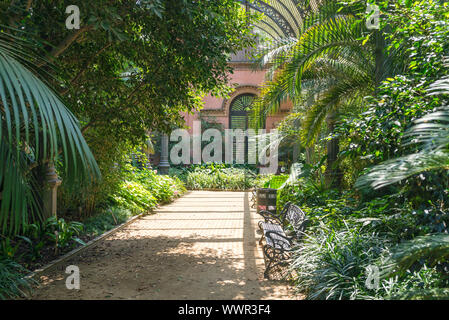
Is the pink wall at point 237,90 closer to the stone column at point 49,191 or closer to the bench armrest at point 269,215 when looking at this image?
the bench armrest at point 269,215

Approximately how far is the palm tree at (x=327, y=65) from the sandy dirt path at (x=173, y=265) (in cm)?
232

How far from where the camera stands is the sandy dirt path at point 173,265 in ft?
13.3

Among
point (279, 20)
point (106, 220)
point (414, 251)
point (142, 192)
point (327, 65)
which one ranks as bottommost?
point (106, 220)

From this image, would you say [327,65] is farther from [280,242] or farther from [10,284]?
[10,284]

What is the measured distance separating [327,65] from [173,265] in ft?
16.8

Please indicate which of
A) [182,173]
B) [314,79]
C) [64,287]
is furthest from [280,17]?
[64,287]

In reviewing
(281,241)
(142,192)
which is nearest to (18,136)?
(281,241)

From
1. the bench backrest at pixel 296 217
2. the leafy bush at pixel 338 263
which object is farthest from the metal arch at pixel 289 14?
the leafy bush at pixel 338 263

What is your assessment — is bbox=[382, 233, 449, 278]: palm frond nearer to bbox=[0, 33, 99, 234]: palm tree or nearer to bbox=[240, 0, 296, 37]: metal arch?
bbox=[0, 33, 99, 234]: palm tree

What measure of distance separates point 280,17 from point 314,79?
12.1m

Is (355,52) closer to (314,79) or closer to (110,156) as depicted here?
(314,79)

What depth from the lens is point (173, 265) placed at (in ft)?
17.1

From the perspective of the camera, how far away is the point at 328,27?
6121 mm

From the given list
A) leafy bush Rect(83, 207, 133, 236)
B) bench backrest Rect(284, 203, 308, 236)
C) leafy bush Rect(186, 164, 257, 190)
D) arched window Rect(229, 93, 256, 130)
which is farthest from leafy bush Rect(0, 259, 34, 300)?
arched window Rect(229, 93, 256, 130)
